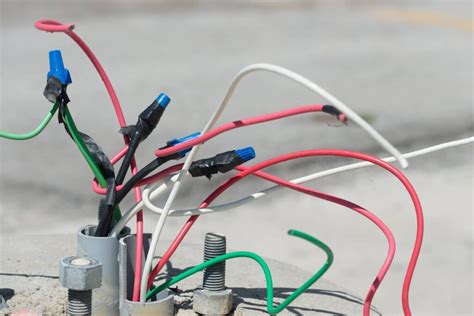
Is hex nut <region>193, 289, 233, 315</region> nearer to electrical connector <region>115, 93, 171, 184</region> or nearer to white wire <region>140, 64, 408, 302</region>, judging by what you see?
white wire <region>140, 64, 408, 302</region>

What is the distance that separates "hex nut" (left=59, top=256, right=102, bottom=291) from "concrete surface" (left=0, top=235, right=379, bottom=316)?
0.28 metres

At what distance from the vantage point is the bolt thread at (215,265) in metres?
1.74

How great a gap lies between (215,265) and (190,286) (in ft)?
0.79

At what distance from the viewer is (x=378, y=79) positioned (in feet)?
19.7

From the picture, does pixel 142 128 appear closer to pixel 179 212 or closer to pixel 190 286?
pixel 179 212

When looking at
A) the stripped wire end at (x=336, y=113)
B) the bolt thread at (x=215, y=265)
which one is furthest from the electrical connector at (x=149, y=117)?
the stripped wire end at (x=336, y=113)

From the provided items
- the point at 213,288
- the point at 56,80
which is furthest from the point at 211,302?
the point at 56,80

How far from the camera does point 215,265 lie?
5.74ft

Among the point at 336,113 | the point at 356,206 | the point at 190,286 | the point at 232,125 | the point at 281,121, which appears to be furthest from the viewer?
the point at 281,121

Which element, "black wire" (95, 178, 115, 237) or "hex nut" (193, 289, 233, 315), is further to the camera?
"hex nut" (193, 289, 233, 315)

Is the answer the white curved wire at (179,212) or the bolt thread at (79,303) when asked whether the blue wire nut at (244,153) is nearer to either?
the white curved wire at (179,212)

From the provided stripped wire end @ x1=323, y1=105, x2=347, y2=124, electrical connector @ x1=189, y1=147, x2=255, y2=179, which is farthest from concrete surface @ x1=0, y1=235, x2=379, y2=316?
stripped wire end @ x1=323, y1=105, x2=347, y2=124

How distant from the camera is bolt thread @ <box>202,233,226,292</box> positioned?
5.72 feet

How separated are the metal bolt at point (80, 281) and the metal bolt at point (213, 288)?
247mm
